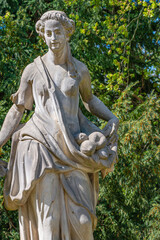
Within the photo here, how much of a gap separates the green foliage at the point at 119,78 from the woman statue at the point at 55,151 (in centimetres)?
538

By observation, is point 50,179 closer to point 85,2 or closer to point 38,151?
point 38,151

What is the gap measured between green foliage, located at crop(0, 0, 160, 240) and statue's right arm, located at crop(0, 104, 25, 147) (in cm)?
536

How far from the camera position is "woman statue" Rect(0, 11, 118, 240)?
6934 mm

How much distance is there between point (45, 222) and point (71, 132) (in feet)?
3.19

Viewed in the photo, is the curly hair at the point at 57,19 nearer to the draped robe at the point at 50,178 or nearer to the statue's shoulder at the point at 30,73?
the statue's shoulder at the point at 30,73

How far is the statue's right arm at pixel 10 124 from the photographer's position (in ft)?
24.2

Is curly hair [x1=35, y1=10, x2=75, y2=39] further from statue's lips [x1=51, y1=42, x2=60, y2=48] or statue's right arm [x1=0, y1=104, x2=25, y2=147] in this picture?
statue's right arm [x1=0, y1=104, x2=25, y2=147]

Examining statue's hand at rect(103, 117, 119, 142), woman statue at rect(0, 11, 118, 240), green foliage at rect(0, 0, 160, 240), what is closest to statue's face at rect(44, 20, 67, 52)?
woman statue at rect(0, 11, 118, 240)

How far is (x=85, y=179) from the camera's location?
23.5ft

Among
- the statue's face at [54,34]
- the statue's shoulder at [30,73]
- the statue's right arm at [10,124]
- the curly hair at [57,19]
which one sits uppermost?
the curly hair at [57,19]

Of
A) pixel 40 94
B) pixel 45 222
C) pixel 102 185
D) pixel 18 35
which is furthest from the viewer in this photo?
pixel 18 35

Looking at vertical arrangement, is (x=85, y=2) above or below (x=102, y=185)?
above

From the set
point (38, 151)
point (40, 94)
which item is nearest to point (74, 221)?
point (38, 151)

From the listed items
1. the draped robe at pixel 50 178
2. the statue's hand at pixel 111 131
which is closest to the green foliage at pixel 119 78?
the statue's hand at pixel 111 131
